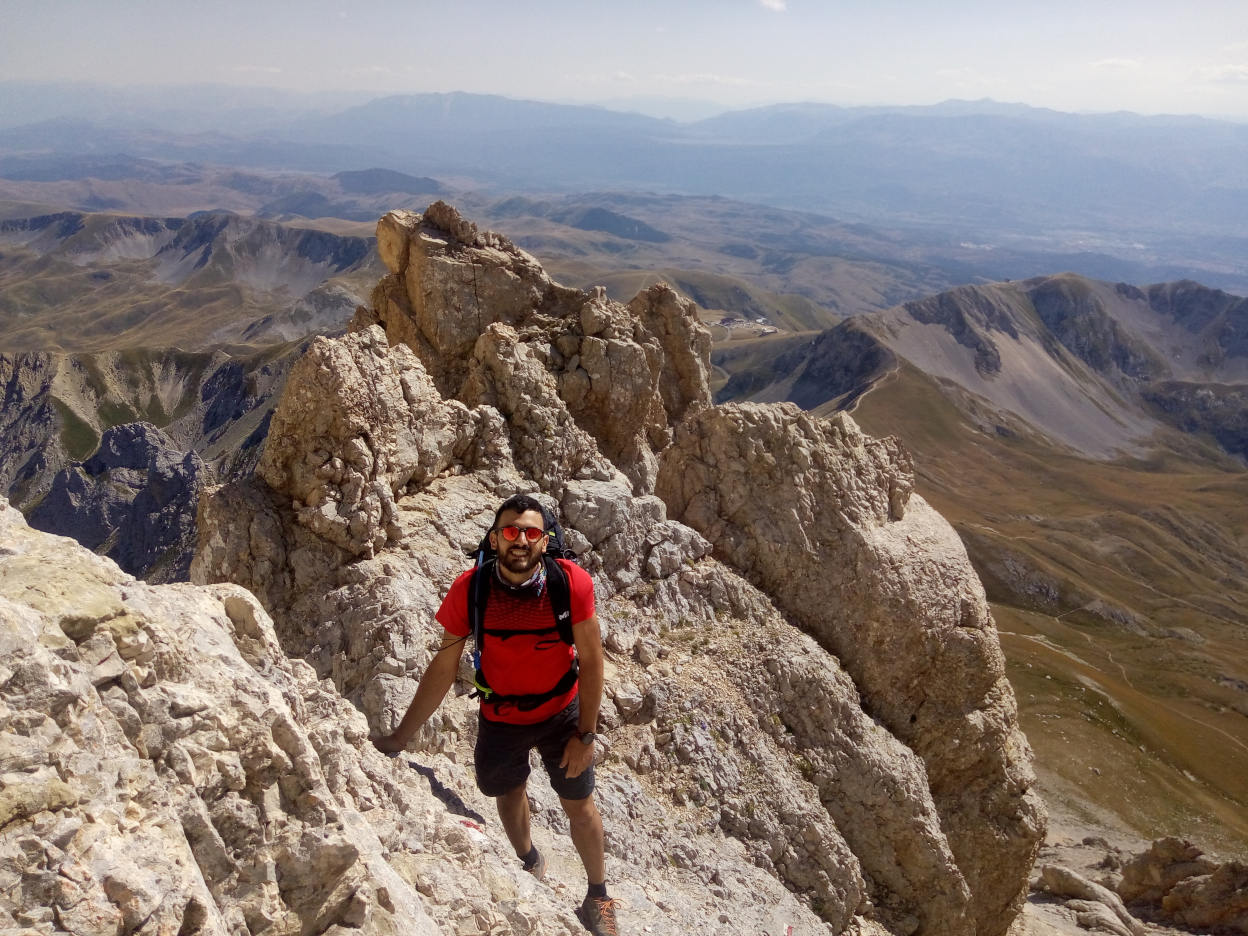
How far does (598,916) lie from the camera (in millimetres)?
10766

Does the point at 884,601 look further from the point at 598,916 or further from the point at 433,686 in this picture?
the point at 433,686

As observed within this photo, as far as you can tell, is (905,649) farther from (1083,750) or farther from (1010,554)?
(1010,554)

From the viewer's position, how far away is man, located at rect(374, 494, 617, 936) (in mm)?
9508

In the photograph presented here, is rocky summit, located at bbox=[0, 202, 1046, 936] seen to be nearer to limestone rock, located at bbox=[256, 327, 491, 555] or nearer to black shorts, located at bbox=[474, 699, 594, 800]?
limestone rock, located at bbox=[256, 327, 491, 555]

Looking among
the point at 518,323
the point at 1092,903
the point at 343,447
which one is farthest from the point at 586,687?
the point at 1092,903

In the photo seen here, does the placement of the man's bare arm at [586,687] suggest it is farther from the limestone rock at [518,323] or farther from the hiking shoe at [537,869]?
the limestone rock at [518,323]

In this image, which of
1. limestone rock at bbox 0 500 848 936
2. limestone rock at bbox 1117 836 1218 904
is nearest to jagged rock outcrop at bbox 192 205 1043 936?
limestone rock at bbox 0 500 848 936

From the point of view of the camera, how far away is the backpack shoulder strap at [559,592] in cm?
954

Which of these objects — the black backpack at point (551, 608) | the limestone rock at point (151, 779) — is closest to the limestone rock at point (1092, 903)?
the black backpack at point (551, 608)

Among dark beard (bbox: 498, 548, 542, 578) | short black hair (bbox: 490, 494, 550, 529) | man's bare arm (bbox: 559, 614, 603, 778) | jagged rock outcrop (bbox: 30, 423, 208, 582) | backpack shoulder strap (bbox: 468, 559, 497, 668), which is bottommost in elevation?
jagged rock outcrop (bbox: 30, 423, 208, 582)

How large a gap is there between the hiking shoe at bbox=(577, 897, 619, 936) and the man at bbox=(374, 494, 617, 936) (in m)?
0.01

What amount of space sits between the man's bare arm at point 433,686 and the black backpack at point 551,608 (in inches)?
17.1

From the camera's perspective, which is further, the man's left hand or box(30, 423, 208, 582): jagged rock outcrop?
box(30, 423, 208, 582): jagged rock outcrop

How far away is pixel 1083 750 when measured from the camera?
221 ft
